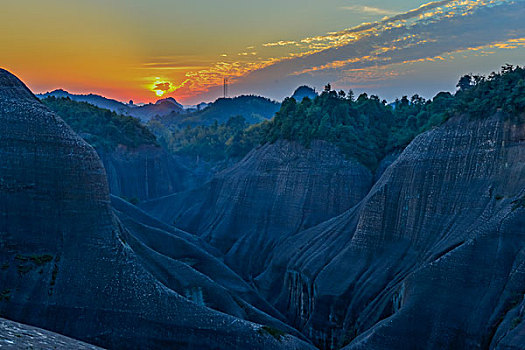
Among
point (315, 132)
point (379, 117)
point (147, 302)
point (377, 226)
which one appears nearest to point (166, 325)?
point (147, 302)

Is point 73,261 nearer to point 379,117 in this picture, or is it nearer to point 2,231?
point 2,231

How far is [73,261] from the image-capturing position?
30156 millimetres

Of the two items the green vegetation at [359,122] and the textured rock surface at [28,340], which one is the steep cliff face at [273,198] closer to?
the green vegetation at [359,122]

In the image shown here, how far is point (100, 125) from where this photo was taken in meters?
88.8

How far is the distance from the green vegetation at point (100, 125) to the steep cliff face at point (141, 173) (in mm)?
1357

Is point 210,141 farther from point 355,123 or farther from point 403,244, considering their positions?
point 403,244

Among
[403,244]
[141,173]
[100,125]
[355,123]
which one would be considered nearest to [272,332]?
[403,244]

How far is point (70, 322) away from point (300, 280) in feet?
67.0

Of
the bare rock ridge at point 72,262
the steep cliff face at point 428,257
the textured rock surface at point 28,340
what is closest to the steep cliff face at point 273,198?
the steep cliff face at point 428,257

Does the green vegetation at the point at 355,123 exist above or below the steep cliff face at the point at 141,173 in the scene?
above

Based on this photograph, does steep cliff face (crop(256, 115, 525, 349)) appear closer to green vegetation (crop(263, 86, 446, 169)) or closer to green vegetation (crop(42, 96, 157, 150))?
green vegetation (crop(263, 86, 446, 169))

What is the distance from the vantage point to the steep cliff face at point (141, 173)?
84.1 m

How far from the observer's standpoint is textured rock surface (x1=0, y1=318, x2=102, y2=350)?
15977mm

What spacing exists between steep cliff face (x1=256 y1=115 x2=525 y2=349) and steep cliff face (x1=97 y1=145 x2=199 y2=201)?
137 feet
